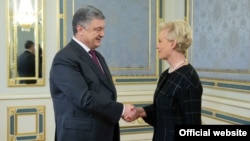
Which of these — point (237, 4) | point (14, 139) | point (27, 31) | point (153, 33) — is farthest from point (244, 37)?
point (14, 139)

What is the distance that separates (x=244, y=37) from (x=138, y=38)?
1379mm

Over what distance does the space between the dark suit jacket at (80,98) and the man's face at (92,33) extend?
6cm

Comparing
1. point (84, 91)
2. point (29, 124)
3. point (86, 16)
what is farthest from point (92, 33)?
point (29, 124)

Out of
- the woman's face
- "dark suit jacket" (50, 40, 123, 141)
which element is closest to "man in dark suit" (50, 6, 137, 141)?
"dark suit jacket" (50, 40, 123, 141)

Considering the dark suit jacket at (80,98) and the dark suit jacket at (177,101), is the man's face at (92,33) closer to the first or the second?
the dark suit jacket at (80,98)

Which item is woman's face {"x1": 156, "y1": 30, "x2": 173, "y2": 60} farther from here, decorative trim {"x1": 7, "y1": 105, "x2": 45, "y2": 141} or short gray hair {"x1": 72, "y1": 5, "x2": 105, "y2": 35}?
decorative trim {"x1": 7, "y1": 105, "x2": 45, "y2": 141}

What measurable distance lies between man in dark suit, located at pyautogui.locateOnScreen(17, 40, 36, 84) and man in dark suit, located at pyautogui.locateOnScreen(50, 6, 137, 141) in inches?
62.6

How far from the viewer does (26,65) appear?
341 cm

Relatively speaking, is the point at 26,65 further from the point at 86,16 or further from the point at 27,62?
the point at 86,16

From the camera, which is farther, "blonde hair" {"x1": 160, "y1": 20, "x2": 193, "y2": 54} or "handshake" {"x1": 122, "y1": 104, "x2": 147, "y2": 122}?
"handshake" {"x1": 122, "y1": 104, "x2": 147, "y2": 122}

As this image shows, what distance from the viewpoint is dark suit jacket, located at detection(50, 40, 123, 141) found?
1777 millimetres

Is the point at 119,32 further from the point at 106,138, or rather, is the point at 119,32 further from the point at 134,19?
the point at 106,138

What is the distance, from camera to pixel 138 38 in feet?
12.6

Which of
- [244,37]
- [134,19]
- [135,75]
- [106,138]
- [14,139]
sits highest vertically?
[134,19]
